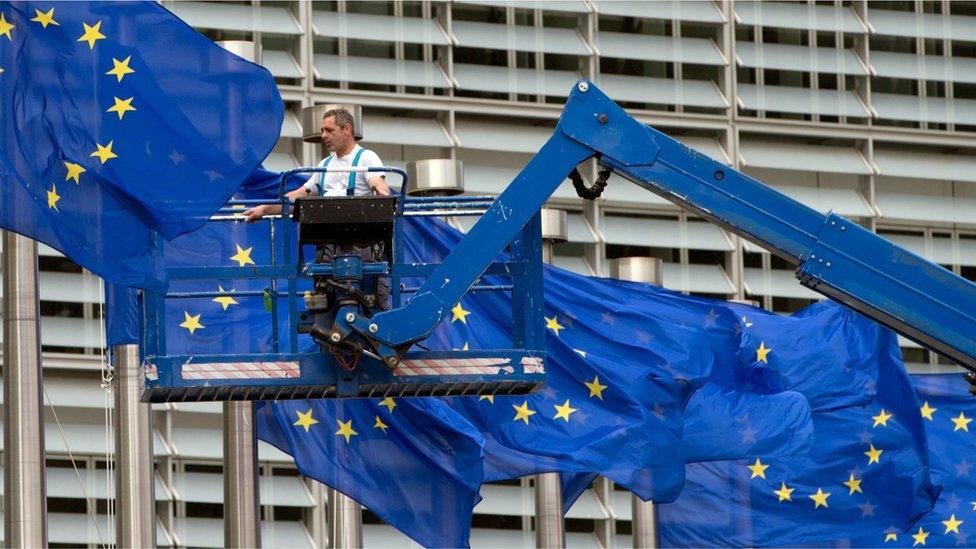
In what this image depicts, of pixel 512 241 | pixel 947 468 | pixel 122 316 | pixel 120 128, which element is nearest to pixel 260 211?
pixel 120 128

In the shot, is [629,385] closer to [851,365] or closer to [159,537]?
[851,365]

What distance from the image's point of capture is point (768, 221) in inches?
903

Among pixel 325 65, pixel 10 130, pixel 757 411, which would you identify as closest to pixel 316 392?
pixel 10 130

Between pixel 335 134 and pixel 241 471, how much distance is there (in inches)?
228

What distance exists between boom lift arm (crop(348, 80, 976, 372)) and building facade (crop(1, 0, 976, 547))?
1272cm

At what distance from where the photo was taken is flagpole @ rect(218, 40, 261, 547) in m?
27.8

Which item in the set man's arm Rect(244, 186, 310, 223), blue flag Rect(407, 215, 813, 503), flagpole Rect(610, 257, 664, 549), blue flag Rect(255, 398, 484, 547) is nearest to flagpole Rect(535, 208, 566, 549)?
flagpole Rect(610, 257, 664, 549)

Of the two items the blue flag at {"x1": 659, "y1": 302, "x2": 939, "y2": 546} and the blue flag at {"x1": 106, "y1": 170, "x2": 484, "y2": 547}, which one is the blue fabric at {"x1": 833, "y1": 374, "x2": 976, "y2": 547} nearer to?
the blue flag at {"x1": 659, "y1": 302, "x2": 939, "y2": 546}

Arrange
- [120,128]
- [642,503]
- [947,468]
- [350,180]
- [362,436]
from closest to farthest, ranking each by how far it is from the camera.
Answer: [120,128] < [350,180] < [362,436] < [947,468] < [642,503]

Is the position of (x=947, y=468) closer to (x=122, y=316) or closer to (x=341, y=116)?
(x=122, y=316)

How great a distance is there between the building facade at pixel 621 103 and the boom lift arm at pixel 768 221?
41.7ft

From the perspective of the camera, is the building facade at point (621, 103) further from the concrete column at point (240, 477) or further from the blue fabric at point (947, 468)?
the concrete column at point (240, 477)

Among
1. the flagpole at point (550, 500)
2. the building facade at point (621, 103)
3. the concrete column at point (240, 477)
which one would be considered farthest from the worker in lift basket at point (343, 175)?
the building facade at point (621, 103)

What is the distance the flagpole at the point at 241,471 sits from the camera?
2777 cm
